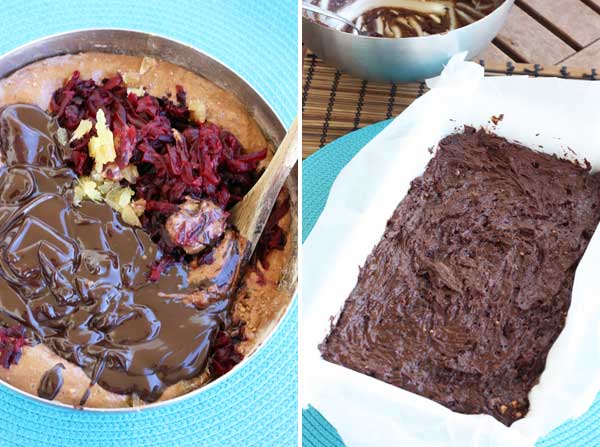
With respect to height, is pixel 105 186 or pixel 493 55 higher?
pixel 105 186

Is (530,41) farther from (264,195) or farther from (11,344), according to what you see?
(11,344)

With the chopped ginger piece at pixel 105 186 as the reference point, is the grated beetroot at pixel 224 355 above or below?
below

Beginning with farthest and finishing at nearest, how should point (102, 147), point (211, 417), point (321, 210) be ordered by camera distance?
1. point (321, 210)
2. point (211, 417)
3. point (102, 147)

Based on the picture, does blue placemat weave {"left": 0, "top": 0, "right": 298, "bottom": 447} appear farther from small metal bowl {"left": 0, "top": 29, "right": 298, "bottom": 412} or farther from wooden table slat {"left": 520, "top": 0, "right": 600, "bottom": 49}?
wooden table slat {"left": 520, "top": 0, "right": 600, "bottom": 49}

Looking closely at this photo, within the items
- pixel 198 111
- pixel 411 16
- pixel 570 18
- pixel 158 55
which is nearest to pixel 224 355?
pixel 198 111

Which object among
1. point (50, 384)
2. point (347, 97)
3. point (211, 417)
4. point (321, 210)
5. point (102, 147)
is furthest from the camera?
point (347, 97)

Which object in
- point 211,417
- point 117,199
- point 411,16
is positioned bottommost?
point 211,417

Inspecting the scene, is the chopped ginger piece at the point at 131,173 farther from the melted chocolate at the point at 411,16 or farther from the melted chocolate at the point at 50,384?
the melted chocolate at the point at 411,16

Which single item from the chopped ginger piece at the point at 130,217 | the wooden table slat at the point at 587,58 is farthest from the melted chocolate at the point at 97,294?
the wooden table slat at the point at 587,58
